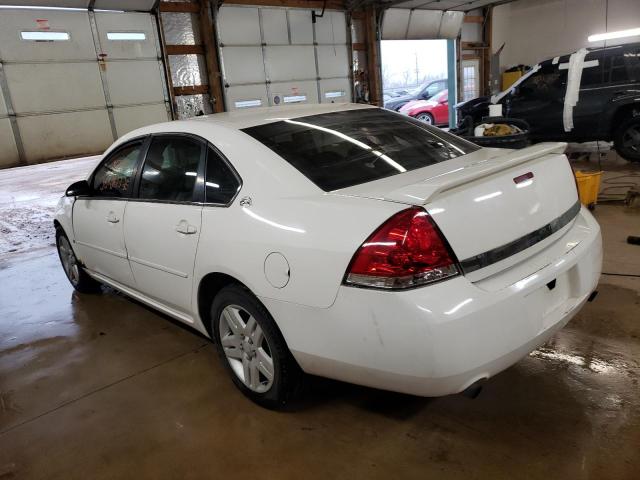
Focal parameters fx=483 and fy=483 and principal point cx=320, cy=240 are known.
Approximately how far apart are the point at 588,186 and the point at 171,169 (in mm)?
4331

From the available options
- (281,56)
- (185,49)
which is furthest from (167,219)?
(281,56)

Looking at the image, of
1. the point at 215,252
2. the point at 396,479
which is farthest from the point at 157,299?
the point at 396,479

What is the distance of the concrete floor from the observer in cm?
190

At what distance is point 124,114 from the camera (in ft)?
27.2

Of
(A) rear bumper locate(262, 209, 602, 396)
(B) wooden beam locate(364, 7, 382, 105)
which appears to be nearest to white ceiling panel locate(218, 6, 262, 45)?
(B) wooden beam locate(364, 7, 382, 105)

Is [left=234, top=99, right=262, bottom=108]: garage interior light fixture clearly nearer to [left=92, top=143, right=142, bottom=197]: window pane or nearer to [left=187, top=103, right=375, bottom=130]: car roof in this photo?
[left=92, top=143, right=142, bottom=197]: window pane

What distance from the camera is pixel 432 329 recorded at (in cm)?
157

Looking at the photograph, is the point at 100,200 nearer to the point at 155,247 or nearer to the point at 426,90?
the point at 155,247

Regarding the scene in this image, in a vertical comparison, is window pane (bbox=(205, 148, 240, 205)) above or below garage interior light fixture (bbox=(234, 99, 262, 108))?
below

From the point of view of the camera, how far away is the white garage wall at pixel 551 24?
1325 cm

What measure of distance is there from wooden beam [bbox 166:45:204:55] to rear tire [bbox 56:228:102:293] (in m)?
5.78

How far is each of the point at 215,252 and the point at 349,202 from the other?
738 mm

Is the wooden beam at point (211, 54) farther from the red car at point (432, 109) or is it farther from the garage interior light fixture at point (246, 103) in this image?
the red car at point (432, 109)

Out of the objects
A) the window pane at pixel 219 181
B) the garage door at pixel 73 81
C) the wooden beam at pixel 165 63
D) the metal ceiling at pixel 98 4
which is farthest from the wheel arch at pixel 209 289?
the wooden beam at pixel 165 63
